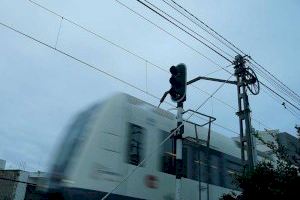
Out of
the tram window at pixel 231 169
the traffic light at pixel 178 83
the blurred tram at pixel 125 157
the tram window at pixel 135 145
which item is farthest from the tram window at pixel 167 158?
the tram window at pixel 231 169

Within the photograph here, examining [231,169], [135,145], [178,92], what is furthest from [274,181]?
[231,169]

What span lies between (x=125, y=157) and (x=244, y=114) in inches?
257

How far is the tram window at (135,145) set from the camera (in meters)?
10.6

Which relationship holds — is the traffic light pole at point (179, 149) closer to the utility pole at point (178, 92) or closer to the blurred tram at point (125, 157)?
the utility pole at point (178, 92)

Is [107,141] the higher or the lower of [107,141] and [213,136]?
the lower

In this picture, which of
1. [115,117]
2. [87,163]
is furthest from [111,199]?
[115,117]

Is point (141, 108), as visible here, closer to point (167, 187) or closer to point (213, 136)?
point (167, 187)

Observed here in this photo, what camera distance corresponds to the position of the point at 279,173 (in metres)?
9.91

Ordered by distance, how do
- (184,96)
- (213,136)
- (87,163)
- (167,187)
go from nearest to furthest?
(87,163) < (184,96) < (167,187) < (213,136)

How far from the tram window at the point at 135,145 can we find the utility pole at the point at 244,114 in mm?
4669

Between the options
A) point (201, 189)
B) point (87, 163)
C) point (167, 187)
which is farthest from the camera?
point (201, 189)

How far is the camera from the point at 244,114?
15.2 m

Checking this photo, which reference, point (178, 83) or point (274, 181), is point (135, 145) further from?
point (274, 181)

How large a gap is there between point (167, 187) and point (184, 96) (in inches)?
113
